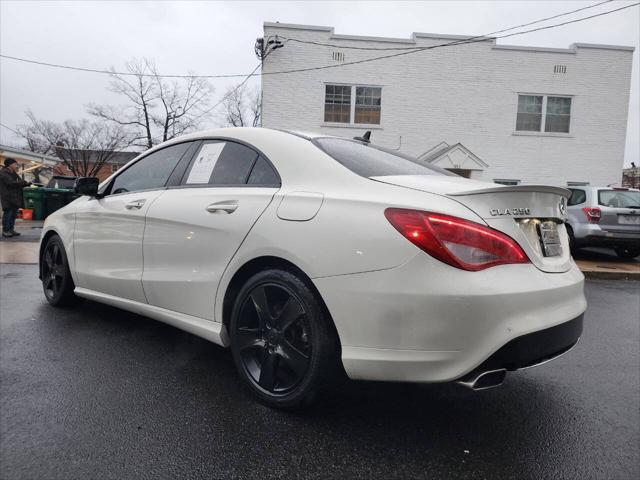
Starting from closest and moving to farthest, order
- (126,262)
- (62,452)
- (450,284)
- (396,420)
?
1. (450,284)
2. (62,452)
3. (396,420)
4. (126,262)

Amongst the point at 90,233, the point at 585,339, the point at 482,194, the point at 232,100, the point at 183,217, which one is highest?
the point at 232,100

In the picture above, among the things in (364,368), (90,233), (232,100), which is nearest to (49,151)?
(232,100)

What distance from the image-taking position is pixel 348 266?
6.55 ft

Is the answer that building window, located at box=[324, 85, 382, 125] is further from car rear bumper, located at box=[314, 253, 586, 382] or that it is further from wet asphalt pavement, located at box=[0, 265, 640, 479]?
car rear bumper, located at box=[314, 253, 586, 382]

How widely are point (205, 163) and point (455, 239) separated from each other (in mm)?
1814

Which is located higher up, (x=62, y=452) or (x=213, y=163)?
(x=213, y=163)

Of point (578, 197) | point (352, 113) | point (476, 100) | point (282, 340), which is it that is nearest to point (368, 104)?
point (352, 113)

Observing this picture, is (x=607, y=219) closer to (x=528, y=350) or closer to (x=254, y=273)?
(x=528, y=350)

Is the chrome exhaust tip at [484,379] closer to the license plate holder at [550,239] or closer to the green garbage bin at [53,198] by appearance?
the license plate holder at [550,239]

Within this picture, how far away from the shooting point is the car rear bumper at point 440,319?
1821mm

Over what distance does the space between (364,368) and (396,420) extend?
48cm

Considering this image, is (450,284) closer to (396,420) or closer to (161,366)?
(396,420)

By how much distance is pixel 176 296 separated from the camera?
9.35 ft

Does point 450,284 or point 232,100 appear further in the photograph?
point 232,100
